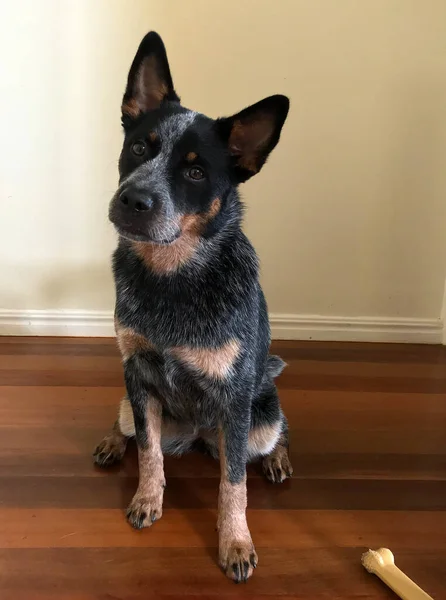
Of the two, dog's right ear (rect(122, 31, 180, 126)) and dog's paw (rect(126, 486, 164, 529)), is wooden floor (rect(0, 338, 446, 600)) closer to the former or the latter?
dog's paw (rect(126, 486, 164, 529))

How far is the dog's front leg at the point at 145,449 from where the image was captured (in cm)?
151

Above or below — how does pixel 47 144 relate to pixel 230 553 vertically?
above

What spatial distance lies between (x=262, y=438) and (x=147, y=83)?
43.5 inches

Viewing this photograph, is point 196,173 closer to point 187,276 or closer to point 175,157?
point 175,157

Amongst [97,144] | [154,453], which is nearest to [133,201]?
[154,453]

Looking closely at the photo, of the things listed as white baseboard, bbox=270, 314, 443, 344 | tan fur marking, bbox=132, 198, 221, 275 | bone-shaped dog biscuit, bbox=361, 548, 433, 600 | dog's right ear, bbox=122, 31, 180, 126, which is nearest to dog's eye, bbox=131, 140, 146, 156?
dog's right ear, bbox=122, 31, 180, 126

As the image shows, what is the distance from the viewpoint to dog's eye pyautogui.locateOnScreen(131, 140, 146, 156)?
1.34m

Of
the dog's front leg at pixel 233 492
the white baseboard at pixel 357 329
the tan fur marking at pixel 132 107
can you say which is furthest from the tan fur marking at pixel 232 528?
the white baseboard at pixel 357 329

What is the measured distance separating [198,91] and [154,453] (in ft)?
5.26

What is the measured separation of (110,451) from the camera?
5.77 ft

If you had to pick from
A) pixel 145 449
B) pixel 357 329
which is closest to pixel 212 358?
pixel 145 449

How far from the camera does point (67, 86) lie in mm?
2311

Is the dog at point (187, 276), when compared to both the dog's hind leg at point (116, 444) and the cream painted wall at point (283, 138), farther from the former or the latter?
the cream painted wall at point (283, 138)

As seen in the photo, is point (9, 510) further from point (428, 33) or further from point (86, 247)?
point (428, 33)
